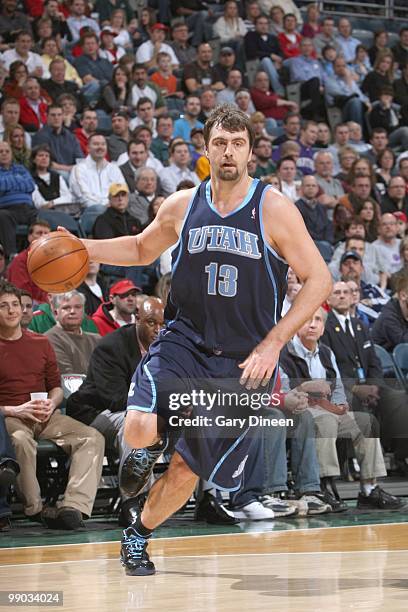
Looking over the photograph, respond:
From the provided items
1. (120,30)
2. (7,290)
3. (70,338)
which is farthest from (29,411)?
(120,30)

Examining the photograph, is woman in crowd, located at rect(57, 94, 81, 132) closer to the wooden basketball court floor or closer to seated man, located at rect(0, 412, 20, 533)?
seated man, located at rect(0, 412, 20, 533)

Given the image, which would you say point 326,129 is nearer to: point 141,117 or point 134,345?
→ point 141,117

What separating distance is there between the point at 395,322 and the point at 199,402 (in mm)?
4735

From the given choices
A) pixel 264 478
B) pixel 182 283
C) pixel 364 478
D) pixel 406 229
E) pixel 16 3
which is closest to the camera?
pixel 182 283

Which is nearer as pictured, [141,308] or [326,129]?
[141,308]

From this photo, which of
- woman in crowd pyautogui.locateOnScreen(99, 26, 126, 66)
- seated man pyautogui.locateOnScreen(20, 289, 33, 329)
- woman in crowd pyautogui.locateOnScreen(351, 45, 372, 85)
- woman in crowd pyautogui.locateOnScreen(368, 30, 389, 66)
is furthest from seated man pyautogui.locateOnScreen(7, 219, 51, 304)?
woman in crowd pyautogui.locateOnScreen(368, 30, 389, 66)

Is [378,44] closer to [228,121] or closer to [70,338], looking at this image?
[70,338]

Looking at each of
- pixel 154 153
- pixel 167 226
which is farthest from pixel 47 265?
pixel 154 153

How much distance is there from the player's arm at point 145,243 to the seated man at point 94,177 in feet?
19.0

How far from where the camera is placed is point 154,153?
12.4 metres

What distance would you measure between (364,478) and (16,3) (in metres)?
8.53

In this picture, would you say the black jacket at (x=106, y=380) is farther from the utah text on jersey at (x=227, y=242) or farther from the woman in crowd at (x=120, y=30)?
the woman in crowd at (x=120, y=30)

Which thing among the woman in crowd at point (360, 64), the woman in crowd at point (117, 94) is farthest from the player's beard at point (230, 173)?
the woman in crowd at point (360, 64)

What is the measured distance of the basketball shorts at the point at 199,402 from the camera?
183 inches
